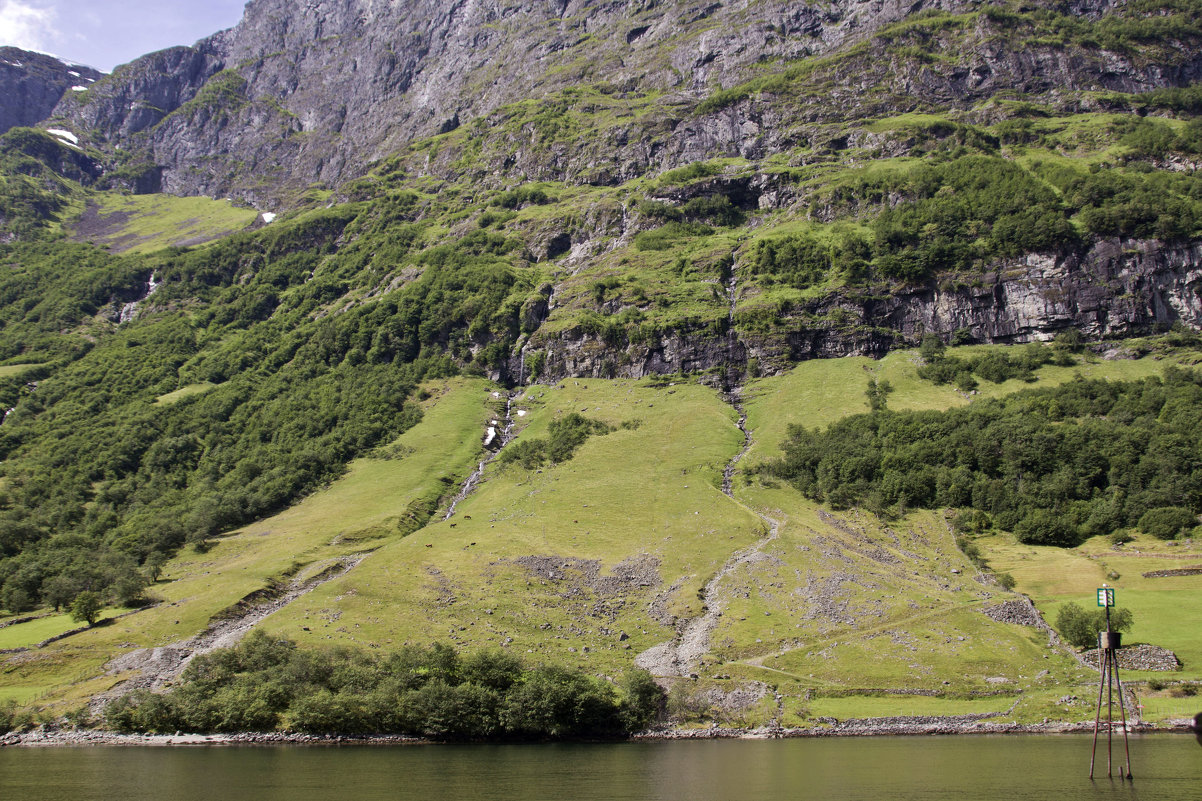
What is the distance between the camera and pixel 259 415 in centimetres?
19375

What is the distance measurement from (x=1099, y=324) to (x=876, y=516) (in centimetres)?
9274

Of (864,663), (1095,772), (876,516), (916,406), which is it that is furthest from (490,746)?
(916,406)

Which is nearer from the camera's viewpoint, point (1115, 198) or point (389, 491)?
point (389, 491)

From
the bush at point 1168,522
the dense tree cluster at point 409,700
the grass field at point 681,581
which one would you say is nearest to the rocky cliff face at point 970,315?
the grass field at point 681,581

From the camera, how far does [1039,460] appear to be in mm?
124812

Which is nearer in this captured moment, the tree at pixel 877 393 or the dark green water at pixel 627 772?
the dark green water at pixel 627 772

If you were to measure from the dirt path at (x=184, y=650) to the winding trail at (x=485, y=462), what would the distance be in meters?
32.8

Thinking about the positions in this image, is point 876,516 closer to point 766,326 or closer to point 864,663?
point 864,663

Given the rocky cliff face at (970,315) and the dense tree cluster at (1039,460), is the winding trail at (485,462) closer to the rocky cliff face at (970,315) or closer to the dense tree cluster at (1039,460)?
the rocky cliff face at (970,315)

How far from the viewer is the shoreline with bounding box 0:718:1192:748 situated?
73.9 metres

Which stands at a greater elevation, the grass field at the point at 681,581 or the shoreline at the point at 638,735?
the grass field at the point at 681,581

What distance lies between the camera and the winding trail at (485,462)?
145m

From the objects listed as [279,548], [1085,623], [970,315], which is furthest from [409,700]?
[970,315]

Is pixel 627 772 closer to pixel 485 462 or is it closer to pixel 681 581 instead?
pixel 681 581
